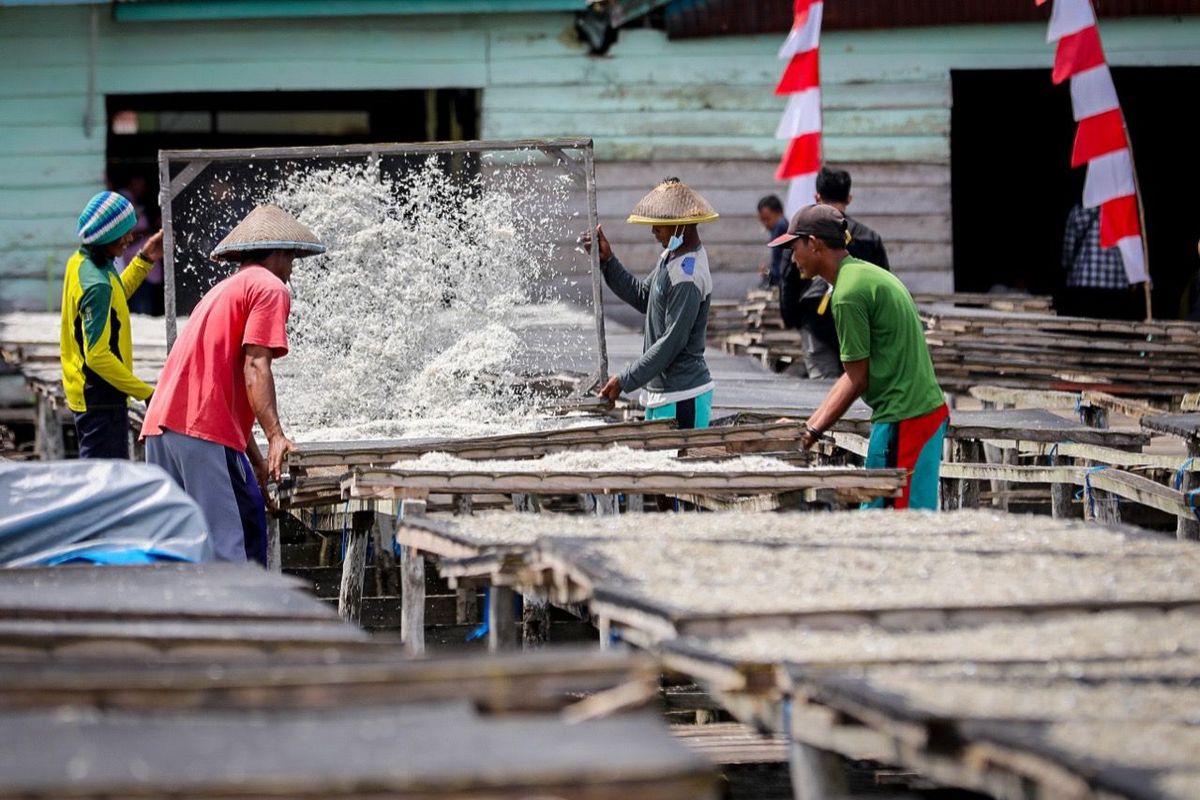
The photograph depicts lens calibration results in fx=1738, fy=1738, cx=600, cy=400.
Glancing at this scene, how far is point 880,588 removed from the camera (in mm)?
4039

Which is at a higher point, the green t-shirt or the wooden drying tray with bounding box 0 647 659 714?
the green t-shirt

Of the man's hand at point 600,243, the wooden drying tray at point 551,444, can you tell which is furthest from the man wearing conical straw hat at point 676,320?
the wooden drying tray at point 551,444

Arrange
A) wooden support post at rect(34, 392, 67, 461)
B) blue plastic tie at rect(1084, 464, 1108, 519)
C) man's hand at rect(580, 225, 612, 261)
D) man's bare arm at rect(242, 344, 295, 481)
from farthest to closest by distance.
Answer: wooden support post at rect(34, 392, 67, 461) < man's hand at rect(580, 225, 612, 261) < blue plastic tie at rect(1084, 464, 1108, 519) < man's bare arm at rect(242, 344, 295, 481)

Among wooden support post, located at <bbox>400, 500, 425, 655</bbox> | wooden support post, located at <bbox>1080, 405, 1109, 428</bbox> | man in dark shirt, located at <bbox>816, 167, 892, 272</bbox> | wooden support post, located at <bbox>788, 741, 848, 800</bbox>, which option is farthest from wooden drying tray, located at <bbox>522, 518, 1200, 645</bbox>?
man in dark shirt, located at <bbox>816, 167, 892, 272</bbox>

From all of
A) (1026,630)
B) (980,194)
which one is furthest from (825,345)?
(980,194)

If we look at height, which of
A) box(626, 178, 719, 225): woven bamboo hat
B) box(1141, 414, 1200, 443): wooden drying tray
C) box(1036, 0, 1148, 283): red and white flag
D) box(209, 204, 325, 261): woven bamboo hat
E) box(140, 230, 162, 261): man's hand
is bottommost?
box(1141, 414, 1200, 443): wooden drying tray

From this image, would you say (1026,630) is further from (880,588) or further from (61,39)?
(61,39)

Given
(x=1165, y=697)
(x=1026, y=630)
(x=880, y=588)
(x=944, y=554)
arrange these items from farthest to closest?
(x=944, y=554) → (x=880, y=588) → (x=1026, y=630) → (x=1165, y=697)

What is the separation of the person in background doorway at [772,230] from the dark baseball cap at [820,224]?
455 centimetres

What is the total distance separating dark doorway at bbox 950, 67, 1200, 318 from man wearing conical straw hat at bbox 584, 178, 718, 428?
1072 cm

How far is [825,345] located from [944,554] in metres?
6.20

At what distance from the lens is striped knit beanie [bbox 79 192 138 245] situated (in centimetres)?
840

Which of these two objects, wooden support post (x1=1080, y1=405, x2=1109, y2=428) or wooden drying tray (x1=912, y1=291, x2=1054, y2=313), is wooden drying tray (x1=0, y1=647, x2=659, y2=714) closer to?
wooden support post (x1=1080, y1=405, x2=1109, y2=428)

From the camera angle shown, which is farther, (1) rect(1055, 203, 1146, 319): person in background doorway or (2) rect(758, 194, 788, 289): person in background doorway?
(1) rect(1055, 203, 1146, 319): person in background doorway
